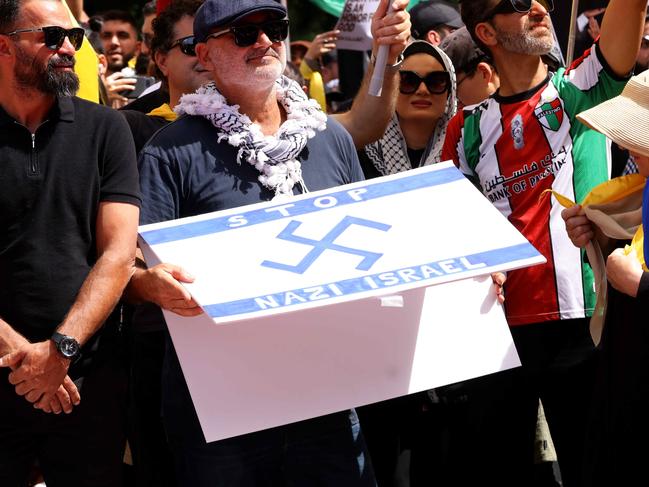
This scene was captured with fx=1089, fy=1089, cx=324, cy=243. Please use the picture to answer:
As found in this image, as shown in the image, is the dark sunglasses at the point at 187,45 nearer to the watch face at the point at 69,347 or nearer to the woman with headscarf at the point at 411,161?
the woman with headscarf at the point at 411,161

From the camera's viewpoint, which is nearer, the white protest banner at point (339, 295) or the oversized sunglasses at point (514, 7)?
the white protest banner at point (339, 295)

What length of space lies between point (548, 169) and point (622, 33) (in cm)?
63

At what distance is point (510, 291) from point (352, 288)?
1.58 meters

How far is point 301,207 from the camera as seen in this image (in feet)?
11.1

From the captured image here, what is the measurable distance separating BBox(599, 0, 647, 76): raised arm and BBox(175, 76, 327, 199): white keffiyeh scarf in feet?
4.11

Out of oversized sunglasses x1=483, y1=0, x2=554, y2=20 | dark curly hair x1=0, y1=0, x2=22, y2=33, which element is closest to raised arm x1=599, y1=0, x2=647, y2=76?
oversized sunglasses x1=483, y1=0, x2=554, y2=20

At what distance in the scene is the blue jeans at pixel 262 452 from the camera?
3418mm

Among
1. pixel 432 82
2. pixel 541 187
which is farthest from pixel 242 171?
pixel 432 82

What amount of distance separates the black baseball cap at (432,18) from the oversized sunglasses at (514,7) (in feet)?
7.00

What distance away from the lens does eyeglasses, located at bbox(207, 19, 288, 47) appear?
11.9 ft

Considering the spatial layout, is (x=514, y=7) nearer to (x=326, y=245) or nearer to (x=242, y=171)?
(x=242, y=171)

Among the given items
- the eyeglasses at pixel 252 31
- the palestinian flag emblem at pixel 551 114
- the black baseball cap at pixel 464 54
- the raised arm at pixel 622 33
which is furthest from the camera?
the black baseball cap at pixel 464 54

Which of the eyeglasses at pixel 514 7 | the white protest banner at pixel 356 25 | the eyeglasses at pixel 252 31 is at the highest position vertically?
the eyeglasses at pixel 252 31

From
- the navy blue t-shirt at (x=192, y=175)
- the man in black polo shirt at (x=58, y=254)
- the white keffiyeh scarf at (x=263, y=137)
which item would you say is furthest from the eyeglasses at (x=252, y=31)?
the man in black polo shirt at (x=58, y=254)
